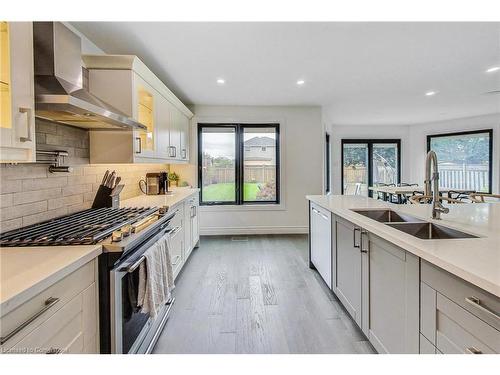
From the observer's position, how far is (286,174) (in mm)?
5453

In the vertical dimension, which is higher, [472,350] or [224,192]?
[224,192]

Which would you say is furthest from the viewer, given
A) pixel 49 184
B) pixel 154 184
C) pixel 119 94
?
pixel 154 184

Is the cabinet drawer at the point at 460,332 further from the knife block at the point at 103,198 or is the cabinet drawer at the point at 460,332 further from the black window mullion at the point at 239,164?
the black window mullion at the point at 239,164

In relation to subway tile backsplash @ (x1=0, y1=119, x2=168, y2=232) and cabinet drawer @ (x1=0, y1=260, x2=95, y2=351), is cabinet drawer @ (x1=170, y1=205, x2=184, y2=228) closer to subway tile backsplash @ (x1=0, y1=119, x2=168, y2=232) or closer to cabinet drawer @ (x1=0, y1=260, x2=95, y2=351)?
subway tile backsplash @ (x1=0, y1=119, x2=168, y2=232)

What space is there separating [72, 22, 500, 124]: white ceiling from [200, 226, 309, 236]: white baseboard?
7.68 feet

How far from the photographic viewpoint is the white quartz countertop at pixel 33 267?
0.88m

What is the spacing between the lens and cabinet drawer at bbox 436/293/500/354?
97 cm

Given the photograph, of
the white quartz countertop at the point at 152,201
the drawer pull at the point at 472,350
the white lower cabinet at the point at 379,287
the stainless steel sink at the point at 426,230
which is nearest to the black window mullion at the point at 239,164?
the white quartz countertop at the point at 152,201

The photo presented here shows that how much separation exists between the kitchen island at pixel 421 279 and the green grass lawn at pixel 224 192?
9.88ft

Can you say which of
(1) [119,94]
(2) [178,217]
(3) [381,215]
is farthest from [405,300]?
(1) [119,94]

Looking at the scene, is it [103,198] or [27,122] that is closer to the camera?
[27,122]

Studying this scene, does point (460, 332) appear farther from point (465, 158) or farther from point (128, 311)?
point (465, 158)

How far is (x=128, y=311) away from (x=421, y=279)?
60.0 inches

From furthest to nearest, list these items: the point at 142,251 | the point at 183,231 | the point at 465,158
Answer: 1. the point at 465,158
2. the point at 183,231
3. the point at 142,251
